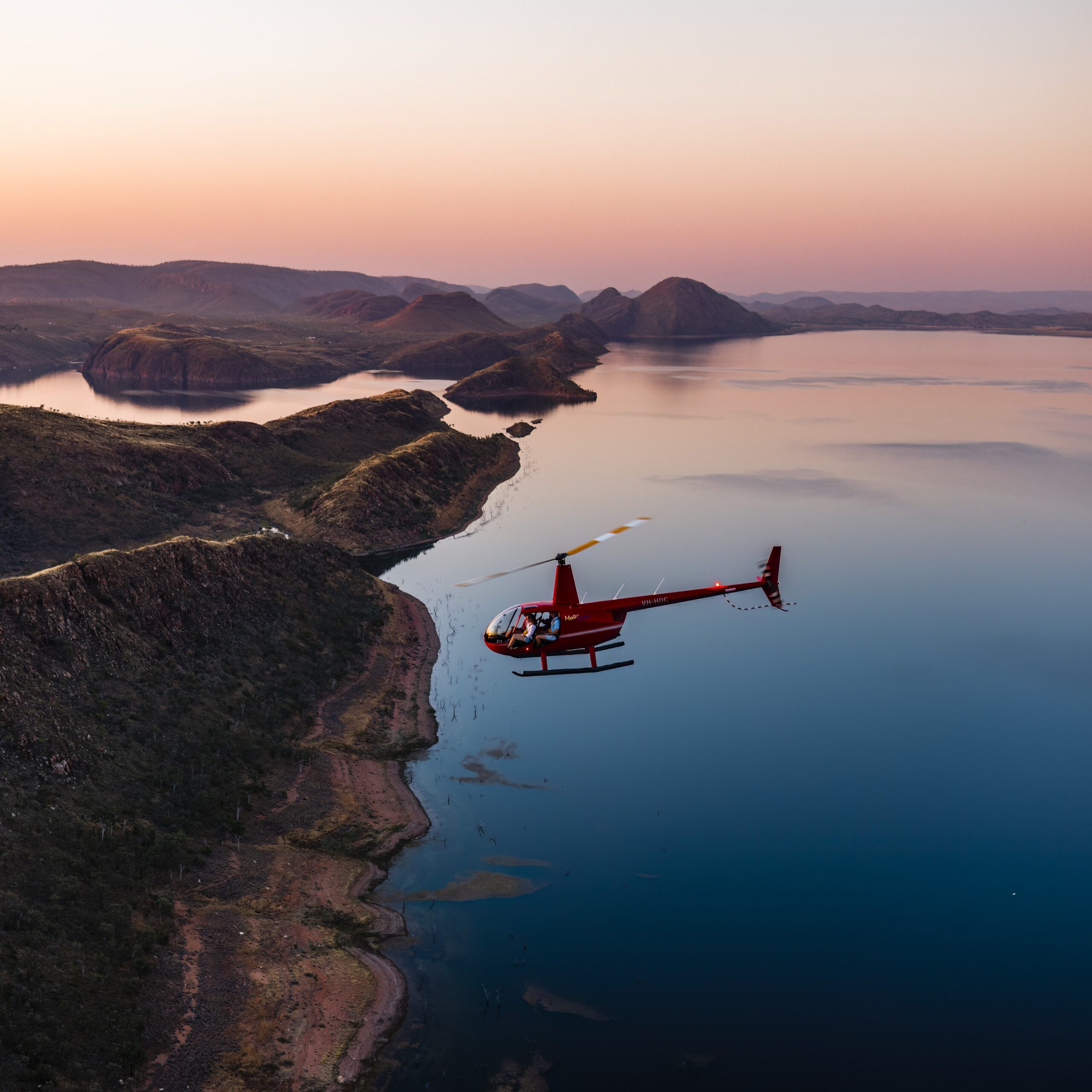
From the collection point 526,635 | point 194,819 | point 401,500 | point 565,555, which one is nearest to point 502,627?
point 526,635

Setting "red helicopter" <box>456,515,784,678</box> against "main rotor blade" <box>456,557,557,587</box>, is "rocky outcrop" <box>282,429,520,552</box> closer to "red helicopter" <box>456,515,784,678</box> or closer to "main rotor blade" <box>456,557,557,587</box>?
"main rotor blade" <box>456,557,557,587</box>

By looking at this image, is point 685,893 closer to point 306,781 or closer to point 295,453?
point 306,781

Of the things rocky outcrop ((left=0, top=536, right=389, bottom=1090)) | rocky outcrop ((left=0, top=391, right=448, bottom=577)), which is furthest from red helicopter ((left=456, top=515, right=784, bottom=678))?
rocky outcrop ((left=0, top=391, right=448, bottom=577))

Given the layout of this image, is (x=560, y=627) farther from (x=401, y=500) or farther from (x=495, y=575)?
(x=401, y=500)

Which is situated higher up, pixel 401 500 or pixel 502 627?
pixel 502 627

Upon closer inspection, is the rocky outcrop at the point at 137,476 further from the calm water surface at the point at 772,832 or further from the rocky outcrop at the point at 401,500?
the calm water surface at the point at 772,832
